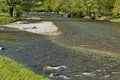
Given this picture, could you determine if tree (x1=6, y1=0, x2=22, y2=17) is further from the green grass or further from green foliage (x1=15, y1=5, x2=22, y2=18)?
the green grass

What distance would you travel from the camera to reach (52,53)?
33250 mm

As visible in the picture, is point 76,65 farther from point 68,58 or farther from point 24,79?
point 24,79

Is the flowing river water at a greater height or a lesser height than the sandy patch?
greater

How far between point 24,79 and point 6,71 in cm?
142

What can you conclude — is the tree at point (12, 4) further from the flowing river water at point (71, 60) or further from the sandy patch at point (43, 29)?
the flowing river water at point (71, 60)

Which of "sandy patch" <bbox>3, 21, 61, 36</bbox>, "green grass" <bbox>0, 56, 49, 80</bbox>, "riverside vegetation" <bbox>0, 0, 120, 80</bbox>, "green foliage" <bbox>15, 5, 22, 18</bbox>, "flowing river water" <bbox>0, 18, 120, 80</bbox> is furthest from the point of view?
"riverside vegetation" <bbox>0, 0, 120, 80</bbox>

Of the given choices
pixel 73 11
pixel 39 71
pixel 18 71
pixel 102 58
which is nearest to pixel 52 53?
pixel 102 58

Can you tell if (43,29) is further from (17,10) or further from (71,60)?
(17,10)

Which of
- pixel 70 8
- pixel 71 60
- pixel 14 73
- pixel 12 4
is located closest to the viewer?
pixel 14 73

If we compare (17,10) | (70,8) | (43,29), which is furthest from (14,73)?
(70,8)

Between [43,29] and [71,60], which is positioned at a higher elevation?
[71,60]

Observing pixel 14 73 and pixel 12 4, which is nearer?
pixel 14 73

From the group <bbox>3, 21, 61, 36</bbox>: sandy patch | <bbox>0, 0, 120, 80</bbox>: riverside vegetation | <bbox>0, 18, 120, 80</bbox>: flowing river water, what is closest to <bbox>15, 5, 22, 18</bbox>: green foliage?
<bbox>0, 0, 120, 80</bbox>: riverside vegetation

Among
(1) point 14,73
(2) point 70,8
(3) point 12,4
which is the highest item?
(1) point 14,73
